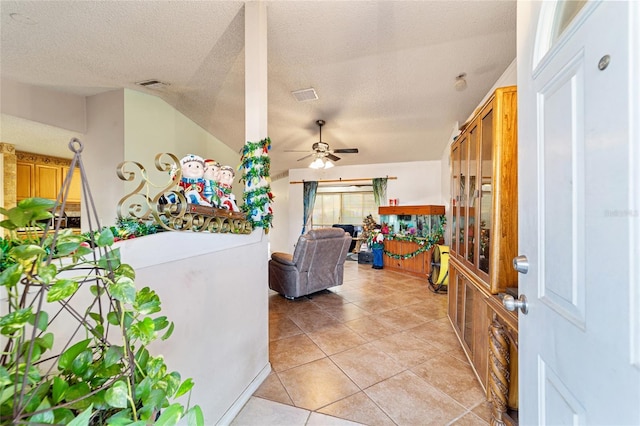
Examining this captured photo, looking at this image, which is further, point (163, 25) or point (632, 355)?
point (163, 25)

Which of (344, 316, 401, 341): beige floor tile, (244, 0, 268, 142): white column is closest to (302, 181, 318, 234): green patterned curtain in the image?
(344, 316, 401, 341): beige floor tile

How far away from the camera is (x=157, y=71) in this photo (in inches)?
121

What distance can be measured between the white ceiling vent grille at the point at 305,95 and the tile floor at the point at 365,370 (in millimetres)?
2902

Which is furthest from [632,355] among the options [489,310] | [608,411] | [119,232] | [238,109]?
[238,109]

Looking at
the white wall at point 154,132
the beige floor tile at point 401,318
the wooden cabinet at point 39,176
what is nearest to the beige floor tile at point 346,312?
the beige floor tile at point 401,318

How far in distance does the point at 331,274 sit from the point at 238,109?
10.1 ft

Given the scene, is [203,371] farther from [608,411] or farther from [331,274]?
[331,274]

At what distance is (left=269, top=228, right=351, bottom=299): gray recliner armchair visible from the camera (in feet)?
11.8

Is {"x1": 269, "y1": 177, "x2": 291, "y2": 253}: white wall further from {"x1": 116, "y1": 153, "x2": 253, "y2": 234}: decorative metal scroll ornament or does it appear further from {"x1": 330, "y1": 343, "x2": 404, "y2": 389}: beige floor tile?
{"x1": 116, "y1": 153, "x2": 253, "y2": 234}: decorative metal scroll ornament

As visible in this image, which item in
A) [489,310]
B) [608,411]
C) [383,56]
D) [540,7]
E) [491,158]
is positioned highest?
[383,56]

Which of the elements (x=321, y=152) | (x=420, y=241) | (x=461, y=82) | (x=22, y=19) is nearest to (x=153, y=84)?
(x=22, y=19)

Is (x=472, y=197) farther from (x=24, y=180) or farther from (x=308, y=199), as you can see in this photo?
(x=24, y=180)

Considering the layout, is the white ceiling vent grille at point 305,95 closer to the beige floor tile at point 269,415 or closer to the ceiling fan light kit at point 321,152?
the ceiling fan light kit at point 321,152

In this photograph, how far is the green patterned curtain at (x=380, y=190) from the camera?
6.53 metres
